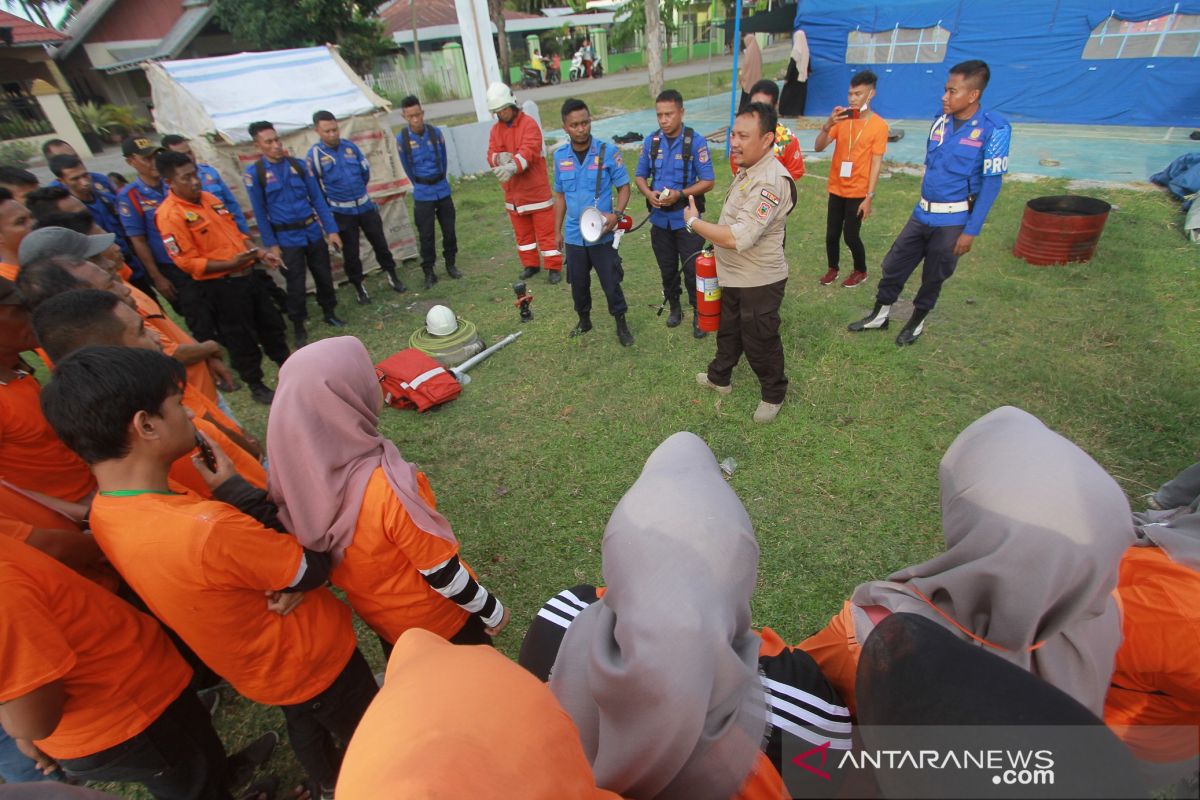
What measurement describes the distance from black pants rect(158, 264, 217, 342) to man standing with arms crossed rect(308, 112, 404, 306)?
5.37ft

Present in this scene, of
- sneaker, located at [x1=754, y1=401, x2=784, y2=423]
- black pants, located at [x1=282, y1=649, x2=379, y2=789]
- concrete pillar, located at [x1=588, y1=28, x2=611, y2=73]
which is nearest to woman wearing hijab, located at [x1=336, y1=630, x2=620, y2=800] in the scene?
black pants, located at [x1=282, y1=649, x2=379, y2=789]

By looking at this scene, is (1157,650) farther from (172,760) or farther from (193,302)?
(193,302)

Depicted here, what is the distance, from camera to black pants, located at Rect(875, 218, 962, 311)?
4.26m

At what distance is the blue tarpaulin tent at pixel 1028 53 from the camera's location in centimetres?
988

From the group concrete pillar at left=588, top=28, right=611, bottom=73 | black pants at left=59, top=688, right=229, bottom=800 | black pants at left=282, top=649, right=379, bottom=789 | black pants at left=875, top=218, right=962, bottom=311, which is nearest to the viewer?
black pants at left=59, top=688, right=229, bottom=800

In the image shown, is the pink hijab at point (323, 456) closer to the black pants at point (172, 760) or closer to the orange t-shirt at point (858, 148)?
the black pants at point (172, 760)

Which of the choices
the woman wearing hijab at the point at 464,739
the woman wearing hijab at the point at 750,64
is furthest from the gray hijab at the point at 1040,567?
the woman wearing hijab at the point at 750,64

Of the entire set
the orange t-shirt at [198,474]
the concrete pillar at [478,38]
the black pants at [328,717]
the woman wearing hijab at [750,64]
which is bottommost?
the black pants at [328,717]

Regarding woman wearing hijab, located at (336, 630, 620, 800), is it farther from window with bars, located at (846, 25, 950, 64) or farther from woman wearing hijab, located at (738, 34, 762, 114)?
window with bars, located at (846, 25, 950, 64)

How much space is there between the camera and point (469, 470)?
12.8ft

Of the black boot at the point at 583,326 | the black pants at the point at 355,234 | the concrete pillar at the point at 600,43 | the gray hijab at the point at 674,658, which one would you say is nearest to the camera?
the gray hijab at the point at 674,658

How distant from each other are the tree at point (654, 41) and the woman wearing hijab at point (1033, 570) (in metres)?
16.6

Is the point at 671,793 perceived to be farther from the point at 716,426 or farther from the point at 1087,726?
the point at 716,426

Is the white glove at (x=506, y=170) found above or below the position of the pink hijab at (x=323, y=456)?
below
